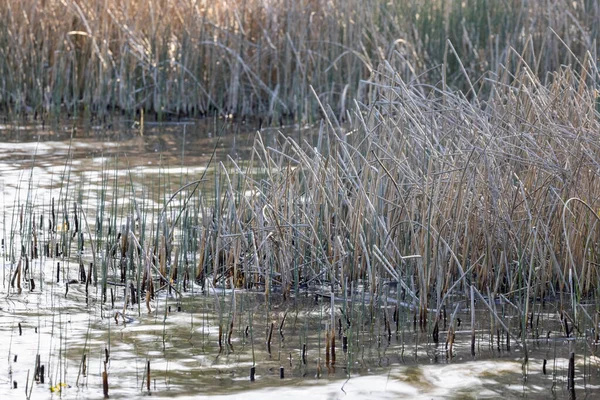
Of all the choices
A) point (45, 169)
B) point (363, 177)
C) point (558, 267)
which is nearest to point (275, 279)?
point (363, 177)

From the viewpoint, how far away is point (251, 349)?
400cm

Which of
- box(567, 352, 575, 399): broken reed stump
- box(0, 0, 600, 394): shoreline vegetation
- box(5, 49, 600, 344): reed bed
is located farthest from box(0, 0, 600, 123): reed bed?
box(567, 352, 575, 399): broken reed stump

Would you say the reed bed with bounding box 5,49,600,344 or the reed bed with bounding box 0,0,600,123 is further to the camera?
the reed bed with bounding box 0,0,600,123

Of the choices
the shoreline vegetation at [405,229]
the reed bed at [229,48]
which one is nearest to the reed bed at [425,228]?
the shoreline vegetation at [405,229]

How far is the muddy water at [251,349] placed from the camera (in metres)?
3.56

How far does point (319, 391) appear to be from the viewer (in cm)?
354

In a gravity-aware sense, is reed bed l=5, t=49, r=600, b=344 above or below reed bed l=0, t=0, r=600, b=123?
below

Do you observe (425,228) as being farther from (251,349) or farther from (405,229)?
(251,349)

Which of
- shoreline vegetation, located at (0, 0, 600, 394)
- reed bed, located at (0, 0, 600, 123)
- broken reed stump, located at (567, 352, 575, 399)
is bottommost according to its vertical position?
broken reed stump, located at (567, 352, 575, 399)

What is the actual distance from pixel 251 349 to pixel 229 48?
7437 millimetres

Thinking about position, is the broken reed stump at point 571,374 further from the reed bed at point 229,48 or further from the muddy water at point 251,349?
the reed bed at point 229,48

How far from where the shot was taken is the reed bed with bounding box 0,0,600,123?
10.7 meters

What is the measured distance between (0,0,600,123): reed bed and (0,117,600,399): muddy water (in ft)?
19.6

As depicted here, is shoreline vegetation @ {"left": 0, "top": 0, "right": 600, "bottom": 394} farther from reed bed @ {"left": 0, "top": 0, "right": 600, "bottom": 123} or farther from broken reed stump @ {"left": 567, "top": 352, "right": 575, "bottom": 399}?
reed bed @ {"left": 0, "top": 0, "right": 600, "bottom": 123}
